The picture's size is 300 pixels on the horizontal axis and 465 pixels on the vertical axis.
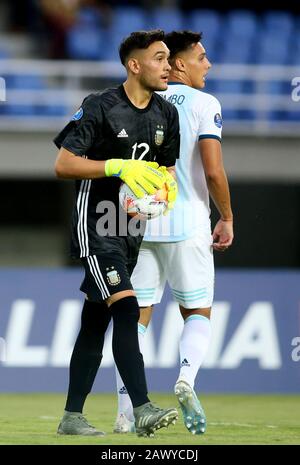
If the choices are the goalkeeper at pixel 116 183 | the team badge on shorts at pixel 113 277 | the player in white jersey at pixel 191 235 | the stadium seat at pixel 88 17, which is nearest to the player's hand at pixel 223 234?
the player in white jersey at pixel 191 235

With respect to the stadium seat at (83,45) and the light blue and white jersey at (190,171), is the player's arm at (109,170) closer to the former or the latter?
the light blue and white jersey at (190,171)

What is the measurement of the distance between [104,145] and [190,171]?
0.83 metres

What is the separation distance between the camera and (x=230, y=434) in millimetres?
7332

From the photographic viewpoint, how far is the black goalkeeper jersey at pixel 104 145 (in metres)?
6.72

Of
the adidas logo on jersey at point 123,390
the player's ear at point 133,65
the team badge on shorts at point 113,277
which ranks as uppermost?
the player's ear at point 133,65

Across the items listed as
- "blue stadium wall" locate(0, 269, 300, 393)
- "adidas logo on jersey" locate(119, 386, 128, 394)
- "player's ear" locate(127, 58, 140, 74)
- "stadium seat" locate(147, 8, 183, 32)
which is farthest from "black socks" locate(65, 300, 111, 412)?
"stadium seat" locate(147, 8, 183, 32)

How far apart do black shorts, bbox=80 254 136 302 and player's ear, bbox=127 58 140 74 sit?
1037 millimetres

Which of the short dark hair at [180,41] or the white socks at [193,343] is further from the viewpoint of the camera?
the short dark hair at [180,41]

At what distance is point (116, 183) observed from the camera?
6836mm

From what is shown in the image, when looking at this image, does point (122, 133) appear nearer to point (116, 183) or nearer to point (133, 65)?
point (116, 183)

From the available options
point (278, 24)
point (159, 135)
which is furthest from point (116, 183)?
point (278, 24)

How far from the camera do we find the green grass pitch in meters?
6.75

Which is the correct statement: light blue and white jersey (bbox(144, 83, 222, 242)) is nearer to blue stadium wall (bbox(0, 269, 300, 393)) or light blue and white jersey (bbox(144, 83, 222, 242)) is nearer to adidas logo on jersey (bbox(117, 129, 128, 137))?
adidas logo on jersey (bbox(117, 129, 128, 137))

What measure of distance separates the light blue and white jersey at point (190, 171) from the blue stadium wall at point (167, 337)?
4.30 meters
